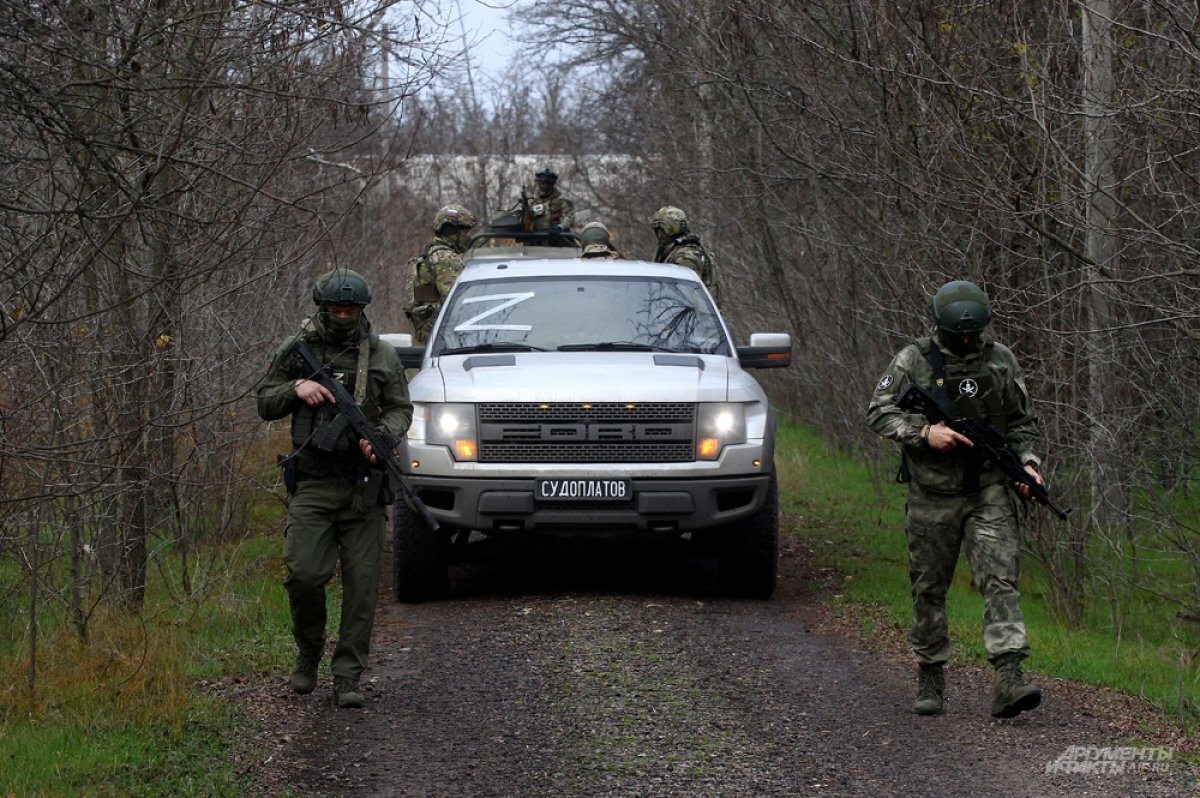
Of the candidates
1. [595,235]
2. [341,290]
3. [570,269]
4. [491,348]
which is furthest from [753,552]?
[595,235]

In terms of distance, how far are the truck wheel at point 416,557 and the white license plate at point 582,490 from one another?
719 millimetres

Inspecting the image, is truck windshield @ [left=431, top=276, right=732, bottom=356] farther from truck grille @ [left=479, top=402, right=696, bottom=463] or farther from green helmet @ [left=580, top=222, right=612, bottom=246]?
green helmet @ [left=580, top=222, right=612, bottom=246]

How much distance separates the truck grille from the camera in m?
9.17

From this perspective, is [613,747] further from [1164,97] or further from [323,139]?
[323,139]

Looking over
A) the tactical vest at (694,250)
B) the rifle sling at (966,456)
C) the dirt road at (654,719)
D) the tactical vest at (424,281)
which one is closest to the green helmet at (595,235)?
the tactical vest at (694,250)

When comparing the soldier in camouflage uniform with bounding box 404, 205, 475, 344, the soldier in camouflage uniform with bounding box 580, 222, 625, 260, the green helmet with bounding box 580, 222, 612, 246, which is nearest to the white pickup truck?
the soldier in camouflage uniform with bounding box 404, 205, 475, 344

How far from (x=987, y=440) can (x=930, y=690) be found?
3.51 feet

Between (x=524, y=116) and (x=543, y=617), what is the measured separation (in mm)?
27663

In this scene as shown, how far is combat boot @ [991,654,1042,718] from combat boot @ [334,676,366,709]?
2.61 m

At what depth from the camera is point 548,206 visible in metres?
16.5

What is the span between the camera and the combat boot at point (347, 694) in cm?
713

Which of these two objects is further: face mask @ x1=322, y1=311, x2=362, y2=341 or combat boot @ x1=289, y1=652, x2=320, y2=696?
combat boot @ x1=289, y1=652, x2=320, y2=696

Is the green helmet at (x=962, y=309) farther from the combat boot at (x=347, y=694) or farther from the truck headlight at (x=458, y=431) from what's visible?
the truck headlight at (x=458, y=431)

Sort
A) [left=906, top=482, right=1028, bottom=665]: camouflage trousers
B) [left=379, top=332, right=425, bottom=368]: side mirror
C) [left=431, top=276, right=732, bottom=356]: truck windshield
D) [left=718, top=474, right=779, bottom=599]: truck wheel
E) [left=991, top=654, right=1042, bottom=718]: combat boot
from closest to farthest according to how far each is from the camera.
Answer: [left=991, top=654, right=1042, bottom=718]: combat boot → [left=906, top=482, right=1028, bottom=665]: camouflage trousers → [left=718, top=474, right=779, bottom=599]: truck wheel → [left=379, top=332, right=425, bottom=368]: side mirror → [left=431, top=276, right=732, bottom=356]: truck windshield
